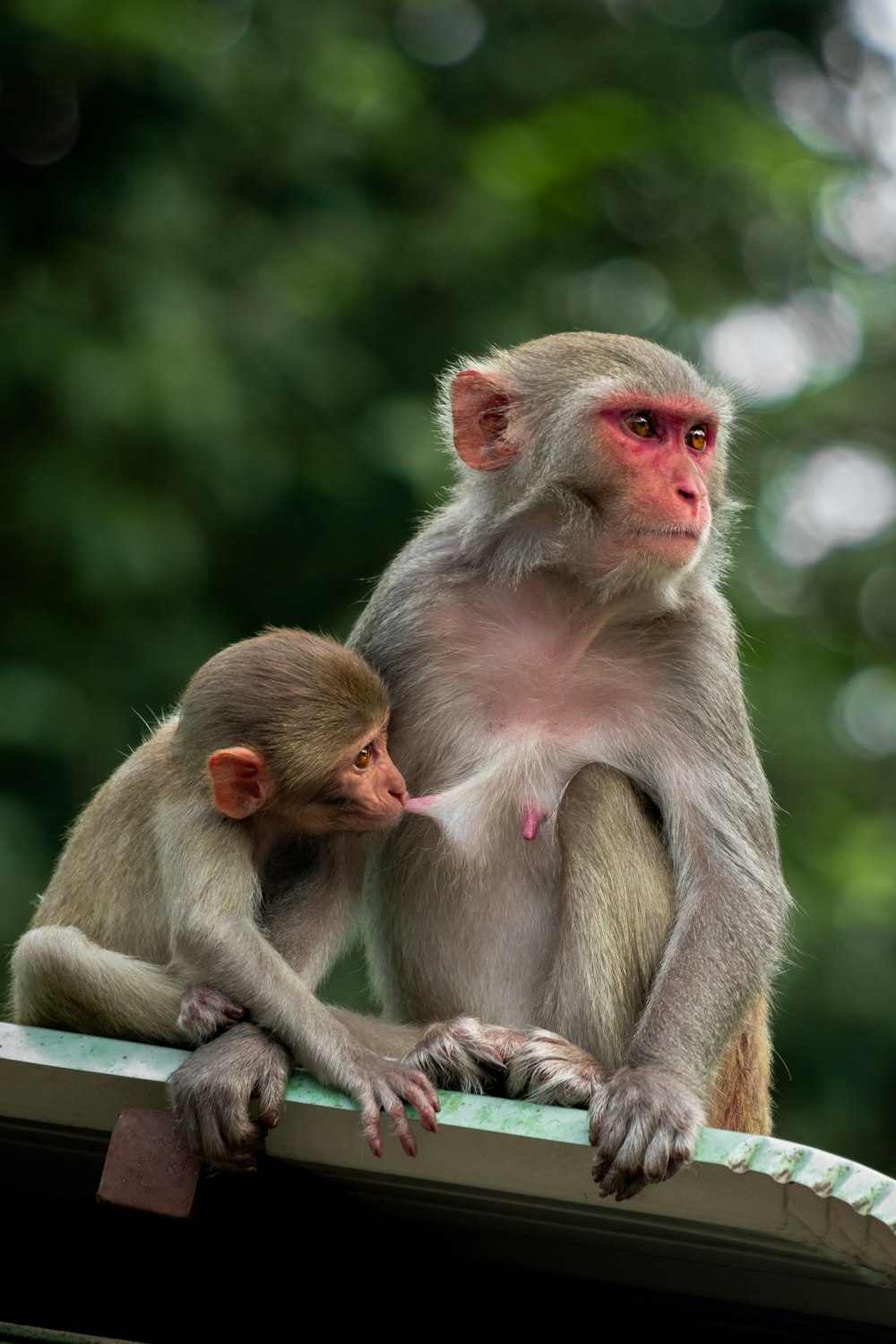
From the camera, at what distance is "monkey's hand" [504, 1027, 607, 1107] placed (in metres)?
3.83

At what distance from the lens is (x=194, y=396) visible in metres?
8.16

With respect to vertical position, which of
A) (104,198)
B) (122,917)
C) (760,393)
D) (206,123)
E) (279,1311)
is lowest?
(279,1311)

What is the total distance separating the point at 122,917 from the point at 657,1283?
4.92 feet

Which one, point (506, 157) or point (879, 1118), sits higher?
point (506, 157)

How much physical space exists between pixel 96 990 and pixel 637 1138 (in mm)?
1299

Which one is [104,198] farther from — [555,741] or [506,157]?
[555,741]

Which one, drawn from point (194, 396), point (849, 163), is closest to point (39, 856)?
point (194, 396)

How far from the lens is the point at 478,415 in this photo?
190 inches

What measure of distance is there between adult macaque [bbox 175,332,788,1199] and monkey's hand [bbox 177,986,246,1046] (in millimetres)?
512

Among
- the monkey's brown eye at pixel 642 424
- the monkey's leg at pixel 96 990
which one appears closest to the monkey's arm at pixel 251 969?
the monkey's leg at pixel 96 990

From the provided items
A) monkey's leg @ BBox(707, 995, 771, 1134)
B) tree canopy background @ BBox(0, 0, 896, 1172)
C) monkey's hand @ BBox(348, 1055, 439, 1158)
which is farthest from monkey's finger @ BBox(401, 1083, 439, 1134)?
tree canopy background @ BBox(0, 0, 896, 1172)

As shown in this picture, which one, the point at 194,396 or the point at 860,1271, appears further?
the point at 194,396

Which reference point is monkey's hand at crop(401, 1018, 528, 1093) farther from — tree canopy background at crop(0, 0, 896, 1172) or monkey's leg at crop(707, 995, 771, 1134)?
tree canopy background at crop(0, 0, 896, 1172)

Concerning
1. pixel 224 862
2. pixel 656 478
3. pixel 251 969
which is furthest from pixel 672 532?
pixel 251 969
